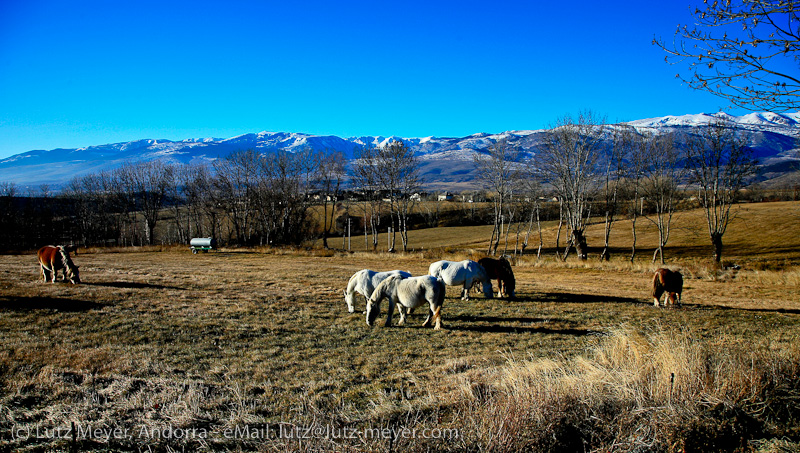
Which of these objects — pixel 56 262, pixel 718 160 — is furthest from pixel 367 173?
pixel 718 160

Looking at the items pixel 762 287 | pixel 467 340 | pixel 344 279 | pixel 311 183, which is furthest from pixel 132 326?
pixel 311 183

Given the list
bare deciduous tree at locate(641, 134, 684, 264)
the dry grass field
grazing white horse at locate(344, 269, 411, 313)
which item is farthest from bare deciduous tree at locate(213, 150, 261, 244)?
bare deciduous tree at locate(641, 134, 684, 264)

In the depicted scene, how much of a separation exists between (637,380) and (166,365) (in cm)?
804

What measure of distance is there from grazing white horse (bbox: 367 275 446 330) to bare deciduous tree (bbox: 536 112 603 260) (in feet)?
89.5

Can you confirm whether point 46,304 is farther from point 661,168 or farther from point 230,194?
point 230,194

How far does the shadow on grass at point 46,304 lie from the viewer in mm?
12015

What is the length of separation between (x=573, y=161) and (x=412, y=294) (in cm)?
2960

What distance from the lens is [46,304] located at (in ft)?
41.0

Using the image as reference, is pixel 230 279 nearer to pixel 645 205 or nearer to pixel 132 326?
pixel 132 326

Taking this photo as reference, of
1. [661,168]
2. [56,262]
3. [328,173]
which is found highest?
[328,173]

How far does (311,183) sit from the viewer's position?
55.8 m

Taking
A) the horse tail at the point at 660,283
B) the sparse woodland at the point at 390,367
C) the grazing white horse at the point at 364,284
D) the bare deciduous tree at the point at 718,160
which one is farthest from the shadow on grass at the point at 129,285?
the bare deciduous tree at the point at 718,160

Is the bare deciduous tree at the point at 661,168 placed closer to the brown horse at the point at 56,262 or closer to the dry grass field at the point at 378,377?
the dry grass field at the point at 378,377

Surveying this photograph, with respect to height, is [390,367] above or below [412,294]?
below
